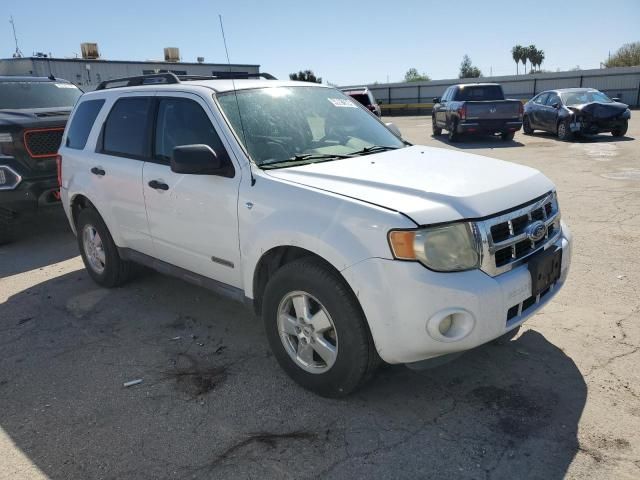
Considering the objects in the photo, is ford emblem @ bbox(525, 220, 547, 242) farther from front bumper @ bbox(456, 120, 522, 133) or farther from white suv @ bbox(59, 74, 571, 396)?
front bumper @ bbox(456, 120, 522, 133)

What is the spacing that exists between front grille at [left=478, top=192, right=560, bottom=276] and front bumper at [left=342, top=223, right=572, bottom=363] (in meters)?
0.08

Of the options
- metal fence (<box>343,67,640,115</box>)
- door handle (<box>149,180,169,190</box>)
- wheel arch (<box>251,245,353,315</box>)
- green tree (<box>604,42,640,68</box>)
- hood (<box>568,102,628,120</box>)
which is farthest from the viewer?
green tree (<box>604,42,640,68</box>)

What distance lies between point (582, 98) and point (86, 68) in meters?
22.5

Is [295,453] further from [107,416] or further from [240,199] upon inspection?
[240,199]

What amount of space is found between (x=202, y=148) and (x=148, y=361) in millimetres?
1591

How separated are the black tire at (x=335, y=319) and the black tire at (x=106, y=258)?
243 centimetres

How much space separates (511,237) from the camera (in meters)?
2.89

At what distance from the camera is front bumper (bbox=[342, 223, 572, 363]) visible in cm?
264

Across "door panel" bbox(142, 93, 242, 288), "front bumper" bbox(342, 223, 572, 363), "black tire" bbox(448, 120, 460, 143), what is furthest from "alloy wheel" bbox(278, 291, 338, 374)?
"black tire" bbox(448, 120, 460, 143)

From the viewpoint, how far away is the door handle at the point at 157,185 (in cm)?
401

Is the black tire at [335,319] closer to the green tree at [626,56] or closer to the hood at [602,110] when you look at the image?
the hood at [602,110]

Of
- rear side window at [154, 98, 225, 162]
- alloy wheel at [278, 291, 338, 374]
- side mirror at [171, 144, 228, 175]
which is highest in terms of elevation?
rear side window at [154, 98, 225, 162]

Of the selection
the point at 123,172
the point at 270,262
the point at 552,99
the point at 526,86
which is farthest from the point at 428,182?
the point at 526,86

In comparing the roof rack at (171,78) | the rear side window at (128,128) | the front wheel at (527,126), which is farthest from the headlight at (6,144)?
the front wheel at (527,126)
